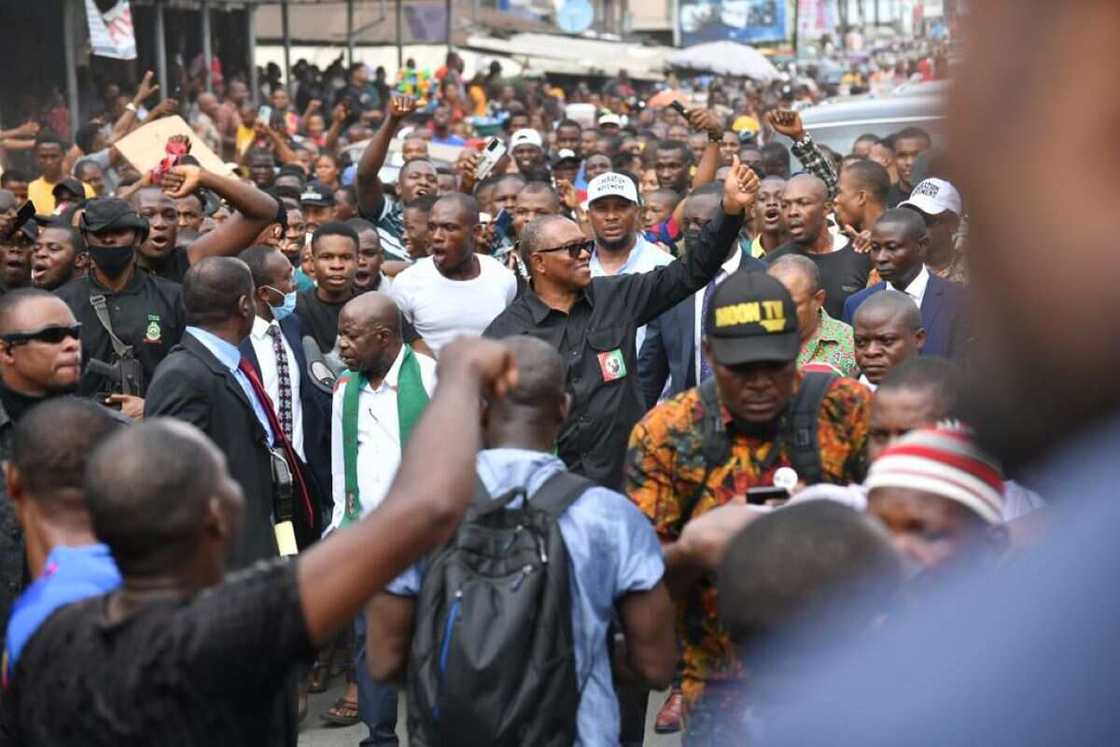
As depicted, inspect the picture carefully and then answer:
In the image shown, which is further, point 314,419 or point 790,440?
point 314,419

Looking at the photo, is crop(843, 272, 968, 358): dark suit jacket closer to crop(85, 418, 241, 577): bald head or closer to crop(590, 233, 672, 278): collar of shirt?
crop(590, 233, 672, 278): collar of shirt

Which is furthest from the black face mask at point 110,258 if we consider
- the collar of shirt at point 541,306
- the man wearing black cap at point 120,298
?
the collar of shirt at point 541,306

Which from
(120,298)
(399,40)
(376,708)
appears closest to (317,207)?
(120,298)

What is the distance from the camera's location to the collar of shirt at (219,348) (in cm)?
632

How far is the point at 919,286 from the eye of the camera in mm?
7648

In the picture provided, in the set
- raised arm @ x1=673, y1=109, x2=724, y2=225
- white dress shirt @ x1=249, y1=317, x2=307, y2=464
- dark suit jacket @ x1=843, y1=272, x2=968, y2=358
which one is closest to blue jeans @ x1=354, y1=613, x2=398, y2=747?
white dress shirt @ x1=249, y1=317, x2=307, y2=464

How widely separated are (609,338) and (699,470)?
2863 millimetres

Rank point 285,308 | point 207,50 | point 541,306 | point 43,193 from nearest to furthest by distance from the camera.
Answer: point 541,306, point 285,308, point 43,193, point 207,50

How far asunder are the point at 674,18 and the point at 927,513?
5856 centimetres

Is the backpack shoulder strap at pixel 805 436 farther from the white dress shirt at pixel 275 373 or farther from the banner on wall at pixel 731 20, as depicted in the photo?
the banner on wall at pixel 731 20

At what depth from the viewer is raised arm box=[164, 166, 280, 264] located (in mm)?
7492

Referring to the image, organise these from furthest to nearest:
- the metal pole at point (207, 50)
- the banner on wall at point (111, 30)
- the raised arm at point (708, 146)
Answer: the metal pole at point (207, 50) → the banner on wall at point (111, 30) → the raised arm at point (708, 146)

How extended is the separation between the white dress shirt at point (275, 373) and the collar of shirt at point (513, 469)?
12.1 ft

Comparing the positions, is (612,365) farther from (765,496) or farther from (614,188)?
(765,496)
